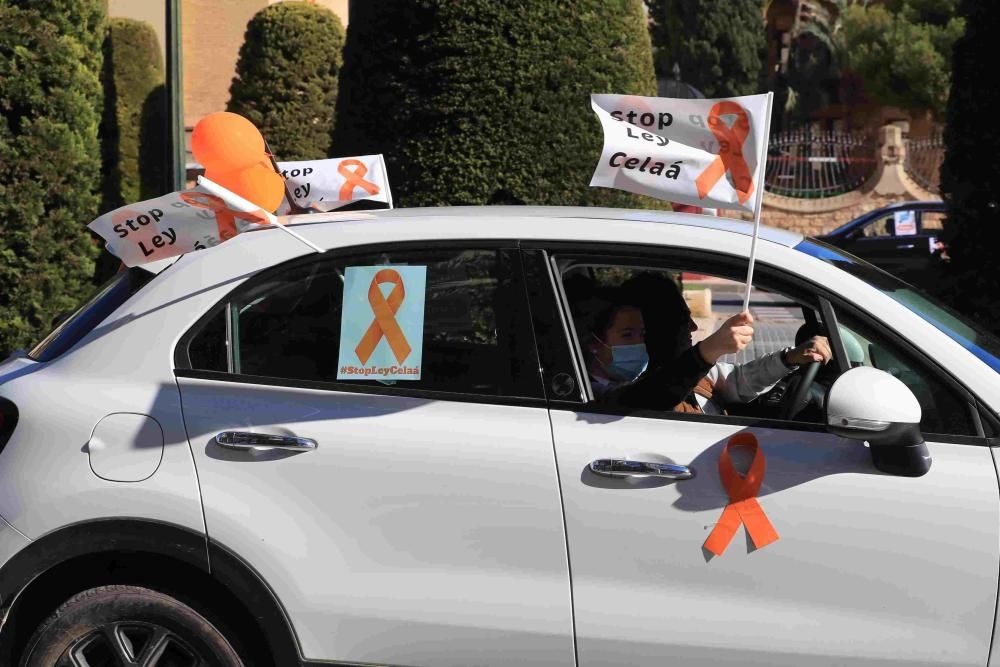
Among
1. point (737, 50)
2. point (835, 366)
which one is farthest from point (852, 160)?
point (835, 366)

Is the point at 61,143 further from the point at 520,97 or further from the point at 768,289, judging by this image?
the point at 768,289

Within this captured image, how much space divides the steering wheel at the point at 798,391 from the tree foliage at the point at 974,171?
6276 mm

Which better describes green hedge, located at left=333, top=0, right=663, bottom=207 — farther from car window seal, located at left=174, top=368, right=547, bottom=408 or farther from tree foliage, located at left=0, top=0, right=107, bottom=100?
car window seal, located at left=174, top=368, right=547, bottom=408

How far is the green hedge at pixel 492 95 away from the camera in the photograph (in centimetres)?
822

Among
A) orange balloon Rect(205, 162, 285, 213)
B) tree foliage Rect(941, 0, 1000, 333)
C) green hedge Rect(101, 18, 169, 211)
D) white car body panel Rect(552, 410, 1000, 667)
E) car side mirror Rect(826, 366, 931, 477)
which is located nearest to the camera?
car side mirror Rect(826, 366, 931, 477)

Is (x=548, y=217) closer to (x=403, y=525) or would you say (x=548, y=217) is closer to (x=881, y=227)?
(x=403, y=525)

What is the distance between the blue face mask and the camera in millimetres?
3842

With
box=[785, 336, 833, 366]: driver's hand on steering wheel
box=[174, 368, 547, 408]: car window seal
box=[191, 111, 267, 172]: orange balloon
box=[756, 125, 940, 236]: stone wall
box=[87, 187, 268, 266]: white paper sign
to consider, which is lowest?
box=[756, 125, 940, 236]: stone wall

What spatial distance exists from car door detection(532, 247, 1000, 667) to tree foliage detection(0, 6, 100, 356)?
720cm

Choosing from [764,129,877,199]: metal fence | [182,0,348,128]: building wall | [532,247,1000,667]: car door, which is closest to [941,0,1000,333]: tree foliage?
[532,247,1000,667]: car door

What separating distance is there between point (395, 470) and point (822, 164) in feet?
98.2

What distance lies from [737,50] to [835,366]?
4022cm

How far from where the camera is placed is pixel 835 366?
3.85m

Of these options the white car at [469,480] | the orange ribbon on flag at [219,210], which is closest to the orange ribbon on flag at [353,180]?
the orange ribbon on flag at [219,210]
